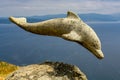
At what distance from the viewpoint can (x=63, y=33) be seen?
39.0 feet

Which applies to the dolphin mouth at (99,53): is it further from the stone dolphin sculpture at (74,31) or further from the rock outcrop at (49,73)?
the rock outcrop at (49,73)

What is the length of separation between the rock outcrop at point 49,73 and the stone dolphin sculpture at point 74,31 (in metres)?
1.01

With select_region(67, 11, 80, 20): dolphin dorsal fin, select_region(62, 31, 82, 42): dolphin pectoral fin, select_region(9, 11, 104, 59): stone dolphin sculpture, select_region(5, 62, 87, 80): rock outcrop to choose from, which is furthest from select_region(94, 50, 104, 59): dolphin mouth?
select_region(67, 11, 80, 20): dolphin dorsal fin

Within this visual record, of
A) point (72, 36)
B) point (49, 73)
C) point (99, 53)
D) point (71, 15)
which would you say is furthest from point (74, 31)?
point (49, 73)

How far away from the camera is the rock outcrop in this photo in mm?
11625

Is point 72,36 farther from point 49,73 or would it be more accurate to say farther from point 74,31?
point 49,73

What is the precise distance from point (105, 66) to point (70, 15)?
140 metres

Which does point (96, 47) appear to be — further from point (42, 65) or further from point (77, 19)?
point (42, 65)

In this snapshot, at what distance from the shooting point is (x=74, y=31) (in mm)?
11648

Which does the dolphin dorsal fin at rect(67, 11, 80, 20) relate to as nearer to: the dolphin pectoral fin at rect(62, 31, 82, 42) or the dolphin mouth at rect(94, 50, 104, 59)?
the dolphin pectoral fin at rect(62, 31, 82, 42)

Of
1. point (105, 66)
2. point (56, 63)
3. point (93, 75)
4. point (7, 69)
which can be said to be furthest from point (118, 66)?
point (56, 63)

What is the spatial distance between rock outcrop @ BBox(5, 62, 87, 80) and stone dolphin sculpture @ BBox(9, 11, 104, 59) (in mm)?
1007

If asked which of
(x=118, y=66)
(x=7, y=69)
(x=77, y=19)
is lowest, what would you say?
(x=118, y=66)

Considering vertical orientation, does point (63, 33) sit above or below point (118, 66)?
above
